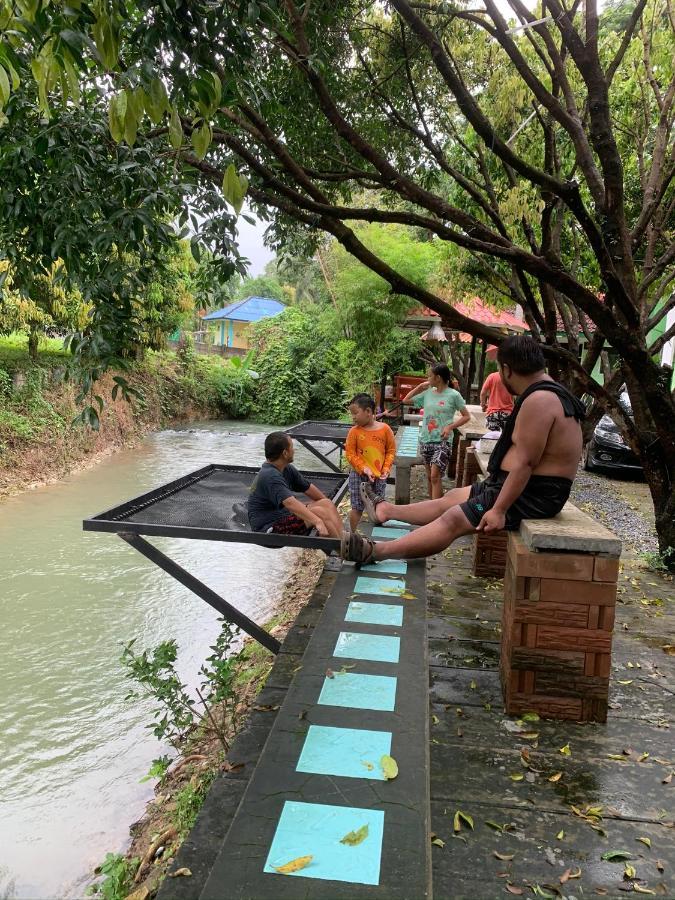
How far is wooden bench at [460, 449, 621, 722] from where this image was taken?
3.19 meters

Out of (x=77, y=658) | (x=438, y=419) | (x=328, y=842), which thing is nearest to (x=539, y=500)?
(x=328, y=842)

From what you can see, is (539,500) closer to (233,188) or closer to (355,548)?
(355,548)

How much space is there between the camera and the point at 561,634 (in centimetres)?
323

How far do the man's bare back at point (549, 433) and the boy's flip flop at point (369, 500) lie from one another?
6.10ft

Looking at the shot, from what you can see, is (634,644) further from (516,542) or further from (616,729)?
(516,542)

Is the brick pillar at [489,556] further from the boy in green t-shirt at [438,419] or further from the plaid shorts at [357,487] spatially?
the boy in green t-shirt at [438,419]

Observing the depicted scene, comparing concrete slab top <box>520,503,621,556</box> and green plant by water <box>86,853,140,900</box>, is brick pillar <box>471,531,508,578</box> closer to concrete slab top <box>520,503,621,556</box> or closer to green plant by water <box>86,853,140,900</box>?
concrete slab top <box>520,503,621,556</box>

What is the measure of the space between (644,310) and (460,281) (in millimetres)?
5645

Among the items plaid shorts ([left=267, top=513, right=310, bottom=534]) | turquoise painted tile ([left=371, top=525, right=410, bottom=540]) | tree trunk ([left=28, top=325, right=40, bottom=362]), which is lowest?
turquoise painted tile ([left=371, top=525, right=410, bottom=540])

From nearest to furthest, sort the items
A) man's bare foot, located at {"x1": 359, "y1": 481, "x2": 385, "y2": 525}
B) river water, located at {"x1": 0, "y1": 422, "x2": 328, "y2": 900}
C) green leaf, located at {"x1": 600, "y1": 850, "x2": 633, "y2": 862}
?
1. green leaf, located at {"x1": 600, "y1": 850, "x2": 633, "y2": 862}
2. river water, located at {"x1": 0, "y1": 422, "x2": 328, "y2": 900}
3. man's bare foot, located at {"x1": 359, "y1": 481, "x2": 385, "y2": 525}

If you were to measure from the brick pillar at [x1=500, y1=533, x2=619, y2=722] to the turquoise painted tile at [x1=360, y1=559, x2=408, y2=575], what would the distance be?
1.07 metres

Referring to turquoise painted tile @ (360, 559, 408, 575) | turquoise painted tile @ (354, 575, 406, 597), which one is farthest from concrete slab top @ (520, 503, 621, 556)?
turquoise painted tile @ (360, 559, 408, 575)

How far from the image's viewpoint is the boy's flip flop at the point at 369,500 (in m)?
5.31

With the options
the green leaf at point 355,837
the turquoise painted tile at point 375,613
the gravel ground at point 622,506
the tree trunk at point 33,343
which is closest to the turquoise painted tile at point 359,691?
the turquoise painted tile at point 375,613
